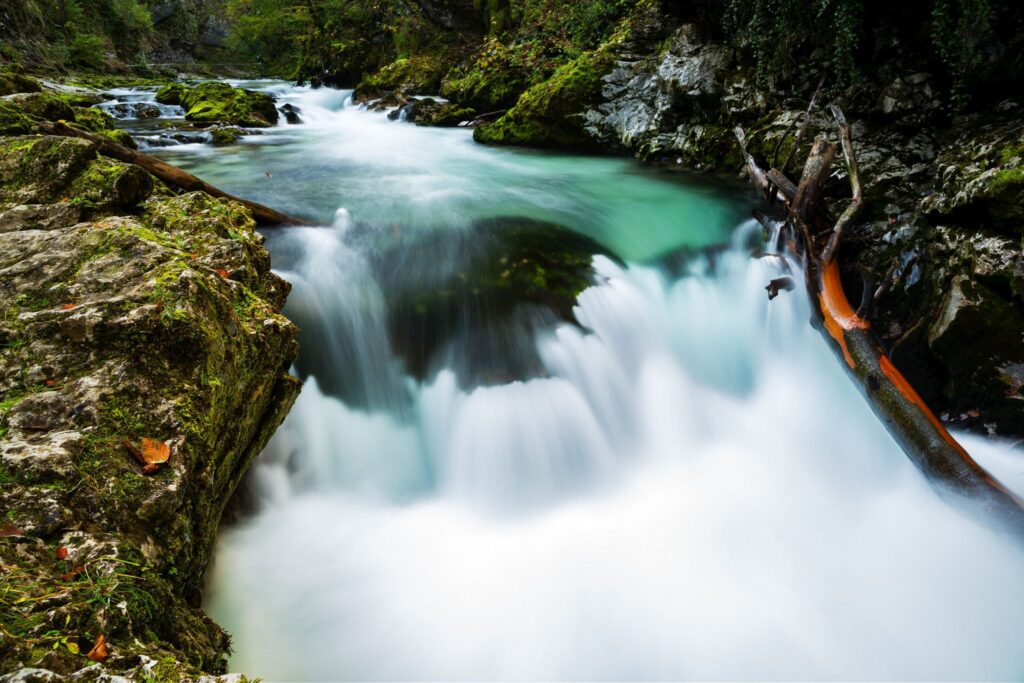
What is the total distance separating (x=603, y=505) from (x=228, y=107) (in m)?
13.4

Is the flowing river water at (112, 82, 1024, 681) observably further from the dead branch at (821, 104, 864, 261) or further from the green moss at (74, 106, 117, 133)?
the green moss at (74, 106, 117, 133)

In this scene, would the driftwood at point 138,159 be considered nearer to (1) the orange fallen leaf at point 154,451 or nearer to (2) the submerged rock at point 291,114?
(1) the orange fallen leaf at point 154,451

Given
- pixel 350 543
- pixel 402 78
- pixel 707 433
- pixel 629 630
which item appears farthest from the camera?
pixel 402 78

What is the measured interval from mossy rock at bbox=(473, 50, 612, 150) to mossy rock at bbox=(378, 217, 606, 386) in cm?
492

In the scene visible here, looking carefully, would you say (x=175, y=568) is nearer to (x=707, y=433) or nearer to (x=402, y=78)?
(x=707, y=433)

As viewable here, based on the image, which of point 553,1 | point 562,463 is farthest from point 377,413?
point 553,1

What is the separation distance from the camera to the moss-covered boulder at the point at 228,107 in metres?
11.2

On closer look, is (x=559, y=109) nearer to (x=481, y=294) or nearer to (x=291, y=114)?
(x=481, y=294)

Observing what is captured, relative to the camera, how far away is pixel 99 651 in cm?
120

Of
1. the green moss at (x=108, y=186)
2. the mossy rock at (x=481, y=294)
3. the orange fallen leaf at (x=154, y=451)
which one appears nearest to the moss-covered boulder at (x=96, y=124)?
the green moss at (x=108, y=186)

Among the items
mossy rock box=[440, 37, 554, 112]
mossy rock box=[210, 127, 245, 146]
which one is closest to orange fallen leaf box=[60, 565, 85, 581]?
mossy rock box=[210, 127, 245, 146]

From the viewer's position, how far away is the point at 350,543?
2.92m

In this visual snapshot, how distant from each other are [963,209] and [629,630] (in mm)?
4037

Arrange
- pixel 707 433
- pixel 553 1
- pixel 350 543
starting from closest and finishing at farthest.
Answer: pixel 350 543 → pixel 707 433 → pixel 553 1
